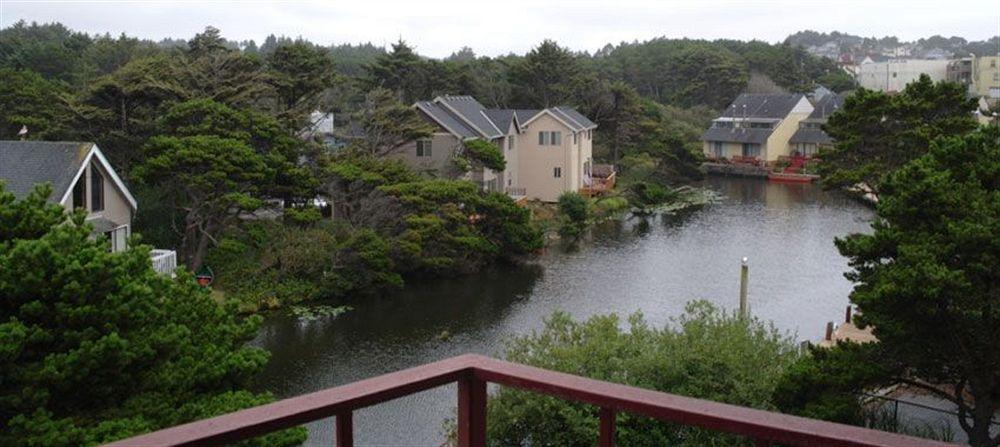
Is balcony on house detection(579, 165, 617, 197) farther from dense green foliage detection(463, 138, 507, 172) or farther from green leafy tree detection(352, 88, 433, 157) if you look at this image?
green leafy tree detection(352, 88, 433, 157)

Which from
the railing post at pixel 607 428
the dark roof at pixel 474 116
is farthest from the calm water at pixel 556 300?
the railing post at pixel 607 428

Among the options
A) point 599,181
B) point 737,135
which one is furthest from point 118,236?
point 737,135

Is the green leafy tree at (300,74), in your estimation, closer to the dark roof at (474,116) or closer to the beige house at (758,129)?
the dark roof at (474,116)

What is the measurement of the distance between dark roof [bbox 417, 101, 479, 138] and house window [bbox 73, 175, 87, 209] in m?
14.8

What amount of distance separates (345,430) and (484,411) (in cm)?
33

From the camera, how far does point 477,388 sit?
2152 millimetres

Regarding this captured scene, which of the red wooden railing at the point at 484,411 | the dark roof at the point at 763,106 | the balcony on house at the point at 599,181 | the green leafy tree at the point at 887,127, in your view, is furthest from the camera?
the dark roof at the point at 763,106

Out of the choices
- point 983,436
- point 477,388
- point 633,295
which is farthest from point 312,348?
point 477,388

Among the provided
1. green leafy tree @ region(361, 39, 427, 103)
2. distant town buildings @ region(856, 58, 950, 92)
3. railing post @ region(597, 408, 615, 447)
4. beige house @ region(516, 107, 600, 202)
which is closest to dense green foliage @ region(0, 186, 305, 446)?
railing post @ region(597, 408, 615, 447)

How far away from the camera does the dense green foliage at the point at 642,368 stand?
8.96 metres

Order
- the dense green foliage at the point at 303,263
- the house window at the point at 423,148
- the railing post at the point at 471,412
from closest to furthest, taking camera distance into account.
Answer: the railing post at the point at 471,412
the dense green foliage at the point at 303,263
the house window at the point at 423,148

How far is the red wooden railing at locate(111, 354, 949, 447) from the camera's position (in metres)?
1.79

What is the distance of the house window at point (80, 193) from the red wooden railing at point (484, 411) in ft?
51.0

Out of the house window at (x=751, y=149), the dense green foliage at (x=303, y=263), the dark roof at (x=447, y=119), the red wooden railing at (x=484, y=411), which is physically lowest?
the dense green foliage at (x=303, y=263)
